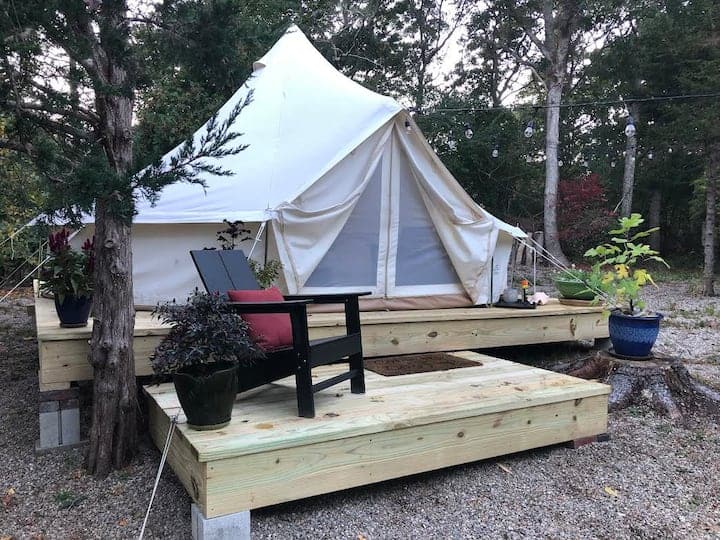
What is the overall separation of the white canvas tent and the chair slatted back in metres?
0.73

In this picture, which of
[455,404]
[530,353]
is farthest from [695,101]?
[455,404]

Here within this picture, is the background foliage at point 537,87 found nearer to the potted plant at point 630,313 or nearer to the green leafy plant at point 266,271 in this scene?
the green leafy plant at point 266,271

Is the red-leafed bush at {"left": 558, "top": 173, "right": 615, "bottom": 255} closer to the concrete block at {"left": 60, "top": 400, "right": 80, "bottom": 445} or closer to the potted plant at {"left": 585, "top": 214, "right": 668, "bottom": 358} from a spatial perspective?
the potted plant at {"left": 585, "top": 214, "right": 668, "bottom": 358}

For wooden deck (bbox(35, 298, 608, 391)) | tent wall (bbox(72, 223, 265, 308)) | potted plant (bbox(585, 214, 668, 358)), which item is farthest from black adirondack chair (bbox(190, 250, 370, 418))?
potted plant (bbox(585, 214, 668, 358))

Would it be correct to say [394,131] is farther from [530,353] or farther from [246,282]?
[530,353]

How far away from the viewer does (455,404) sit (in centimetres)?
242

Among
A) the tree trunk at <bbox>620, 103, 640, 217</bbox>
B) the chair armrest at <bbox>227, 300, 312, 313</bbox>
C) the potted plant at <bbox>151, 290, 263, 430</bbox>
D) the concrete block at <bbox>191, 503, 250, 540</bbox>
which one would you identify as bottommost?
the concrete block at <bbox>191, 503, 250, 540</bbox>

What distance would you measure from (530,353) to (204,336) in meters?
3.68

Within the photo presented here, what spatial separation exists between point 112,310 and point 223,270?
623 mm

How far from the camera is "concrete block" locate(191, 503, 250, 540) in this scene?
1756 mm

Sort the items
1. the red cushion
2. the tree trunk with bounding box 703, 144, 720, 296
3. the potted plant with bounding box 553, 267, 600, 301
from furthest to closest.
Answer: the tree trunk with bounding box 703, 144, 720, 296, the potted plant with bounding box 553, 267, 600, 301, the red cushion

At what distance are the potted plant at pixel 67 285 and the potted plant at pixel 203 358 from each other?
1051mm

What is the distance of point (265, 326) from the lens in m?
2.47

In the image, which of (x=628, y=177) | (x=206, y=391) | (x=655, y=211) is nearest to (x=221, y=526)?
(x=206, y=391)
